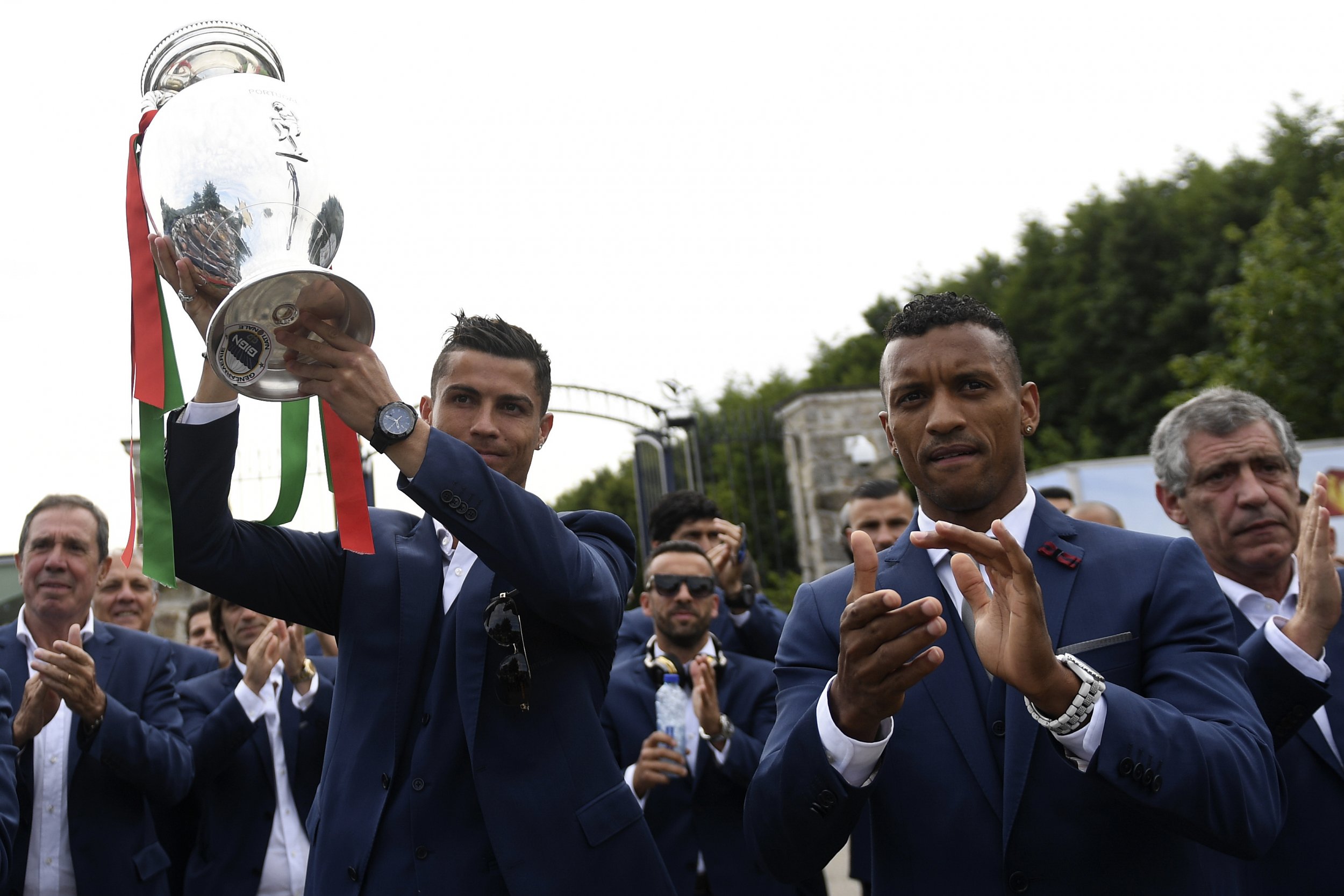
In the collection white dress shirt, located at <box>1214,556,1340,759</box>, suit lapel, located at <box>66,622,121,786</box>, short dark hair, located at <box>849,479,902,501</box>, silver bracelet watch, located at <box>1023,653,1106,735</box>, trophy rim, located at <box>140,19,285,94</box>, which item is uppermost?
trophy rim, located at <box>140,19,285,94</box>

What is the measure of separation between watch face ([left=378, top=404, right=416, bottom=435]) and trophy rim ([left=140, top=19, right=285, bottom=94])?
2.69ft

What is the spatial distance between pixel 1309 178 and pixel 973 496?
23.8 metres

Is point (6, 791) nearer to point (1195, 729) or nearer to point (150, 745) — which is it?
point (150, 745)

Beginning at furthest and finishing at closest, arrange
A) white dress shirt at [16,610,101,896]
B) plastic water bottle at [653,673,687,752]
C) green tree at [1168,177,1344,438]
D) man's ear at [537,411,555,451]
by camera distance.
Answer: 1. green tree at [1168,177,1344,438]
2. plastic water bottle at [653,673,687,752]
3. white dress shirt at [16,610,101,896]
4. man's ear at [537,411,555,451]

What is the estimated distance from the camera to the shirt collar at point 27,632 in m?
4.00

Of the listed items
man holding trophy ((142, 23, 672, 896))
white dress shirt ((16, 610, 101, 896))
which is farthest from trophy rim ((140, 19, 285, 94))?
white dress shirt ((16, 610, 101, 896))

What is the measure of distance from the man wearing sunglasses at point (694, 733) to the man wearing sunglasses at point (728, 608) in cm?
29

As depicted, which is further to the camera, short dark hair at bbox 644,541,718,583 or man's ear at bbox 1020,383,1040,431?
short dark hair at bbox 644,541,718,583

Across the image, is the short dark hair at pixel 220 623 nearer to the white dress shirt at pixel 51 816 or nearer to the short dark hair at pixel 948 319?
the white dress shirt at pixel 51 816

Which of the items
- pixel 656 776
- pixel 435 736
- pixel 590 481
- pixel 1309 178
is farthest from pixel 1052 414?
pixel 435 736

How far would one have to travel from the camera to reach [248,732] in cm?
427

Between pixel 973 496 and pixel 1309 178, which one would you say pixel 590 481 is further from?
pixel 973 496

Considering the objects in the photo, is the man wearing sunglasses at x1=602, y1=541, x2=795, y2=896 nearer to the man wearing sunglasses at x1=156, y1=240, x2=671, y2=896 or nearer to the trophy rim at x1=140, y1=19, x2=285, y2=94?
the man wearing sunglasses at x1=156, y1=240, x2=671, y2=896

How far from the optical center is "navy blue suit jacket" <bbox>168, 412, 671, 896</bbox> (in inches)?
85.4
